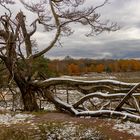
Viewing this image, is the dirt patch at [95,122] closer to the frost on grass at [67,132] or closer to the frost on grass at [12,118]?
the frost on grass at [67,132]

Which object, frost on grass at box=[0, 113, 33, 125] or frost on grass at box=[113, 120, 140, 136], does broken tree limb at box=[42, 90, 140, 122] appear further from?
frost on grass at box=[0, 113, 33, 125]

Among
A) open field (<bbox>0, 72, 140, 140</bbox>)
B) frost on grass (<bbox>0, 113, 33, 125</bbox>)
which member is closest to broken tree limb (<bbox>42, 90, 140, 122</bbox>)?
open field (<bbox>0, 72, 140, 140</bbox>)

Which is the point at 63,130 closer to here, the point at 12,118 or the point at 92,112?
the point at 92,112

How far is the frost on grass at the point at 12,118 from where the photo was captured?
1446 centimetres

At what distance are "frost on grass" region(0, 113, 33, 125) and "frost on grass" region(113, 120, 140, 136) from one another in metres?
3.19

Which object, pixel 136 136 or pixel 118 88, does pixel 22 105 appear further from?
pixel 136 136

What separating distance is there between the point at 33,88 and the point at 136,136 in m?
6.45

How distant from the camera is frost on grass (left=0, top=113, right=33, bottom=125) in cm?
1446

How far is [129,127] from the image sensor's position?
13.2 meters

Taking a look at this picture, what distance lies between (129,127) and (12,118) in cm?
412

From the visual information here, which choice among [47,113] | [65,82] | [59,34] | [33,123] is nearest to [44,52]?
[59,34]

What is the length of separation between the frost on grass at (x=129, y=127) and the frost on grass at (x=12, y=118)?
10.5ft

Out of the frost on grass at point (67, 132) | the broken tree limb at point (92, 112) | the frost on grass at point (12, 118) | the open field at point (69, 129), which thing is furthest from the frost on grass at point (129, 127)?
the frost on grass at point (12, 118)

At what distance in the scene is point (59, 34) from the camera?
1861cm
